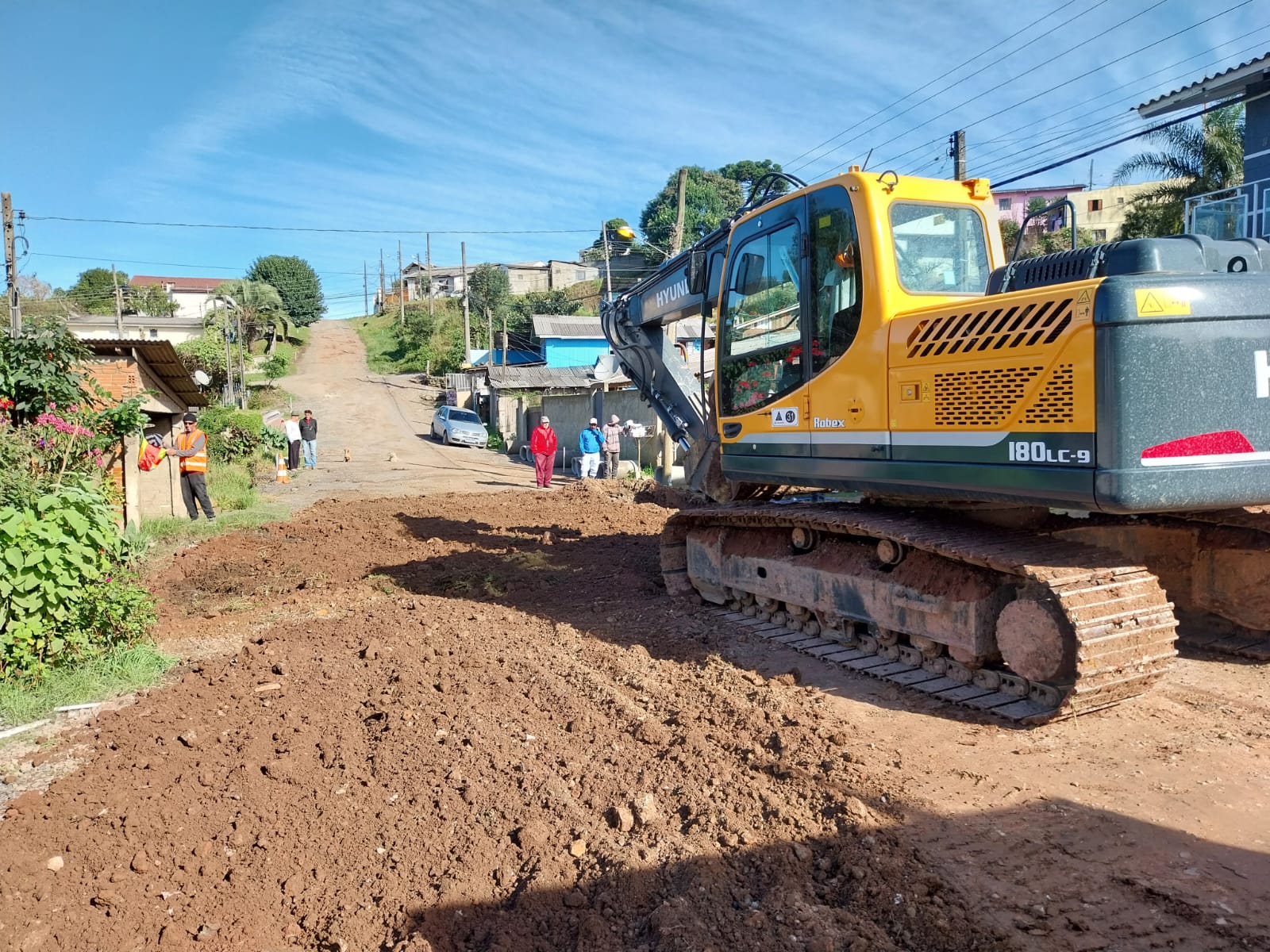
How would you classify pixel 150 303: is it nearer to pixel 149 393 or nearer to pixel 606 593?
pixel 149 393

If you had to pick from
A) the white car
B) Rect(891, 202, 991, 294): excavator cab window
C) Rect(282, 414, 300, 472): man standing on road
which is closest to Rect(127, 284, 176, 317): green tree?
the white car

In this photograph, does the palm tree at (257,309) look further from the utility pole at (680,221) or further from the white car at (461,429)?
the utility pole at (680,221)

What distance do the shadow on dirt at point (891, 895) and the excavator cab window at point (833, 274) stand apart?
293cm

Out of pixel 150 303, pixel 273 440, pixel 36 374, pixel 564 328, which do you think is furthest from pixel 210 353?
pixel 36 374

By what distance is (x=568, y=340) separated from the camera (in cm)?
4525

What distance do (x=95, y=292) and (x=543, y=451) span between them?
204ft

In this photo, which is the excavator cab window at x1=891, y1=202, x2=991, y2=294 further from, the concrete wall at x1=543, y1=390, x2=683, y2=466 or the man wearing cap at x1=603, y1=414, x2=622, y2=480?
the concrete wall at x1=543, y1=390, x2=683, y2=466

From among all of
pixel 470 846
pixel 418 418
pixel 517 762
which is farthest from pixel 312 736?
pixel 418 418

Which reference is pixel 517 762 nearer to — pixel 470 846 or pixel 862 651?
pixel 470 846

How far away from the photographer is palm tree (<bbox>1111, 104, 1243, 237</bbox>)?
23.2 meters

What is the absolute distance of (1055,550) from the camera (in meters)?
4.68

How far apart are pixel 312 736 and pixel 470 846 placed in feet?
5.36

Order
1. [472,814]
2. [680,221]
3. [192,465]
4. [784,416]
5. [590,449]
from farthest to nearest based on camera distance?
[680,221]
[590,449]
[192,465]
[784,416]
[472,814]

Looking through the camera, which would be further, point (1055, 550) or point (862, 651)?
point (862, 651)
